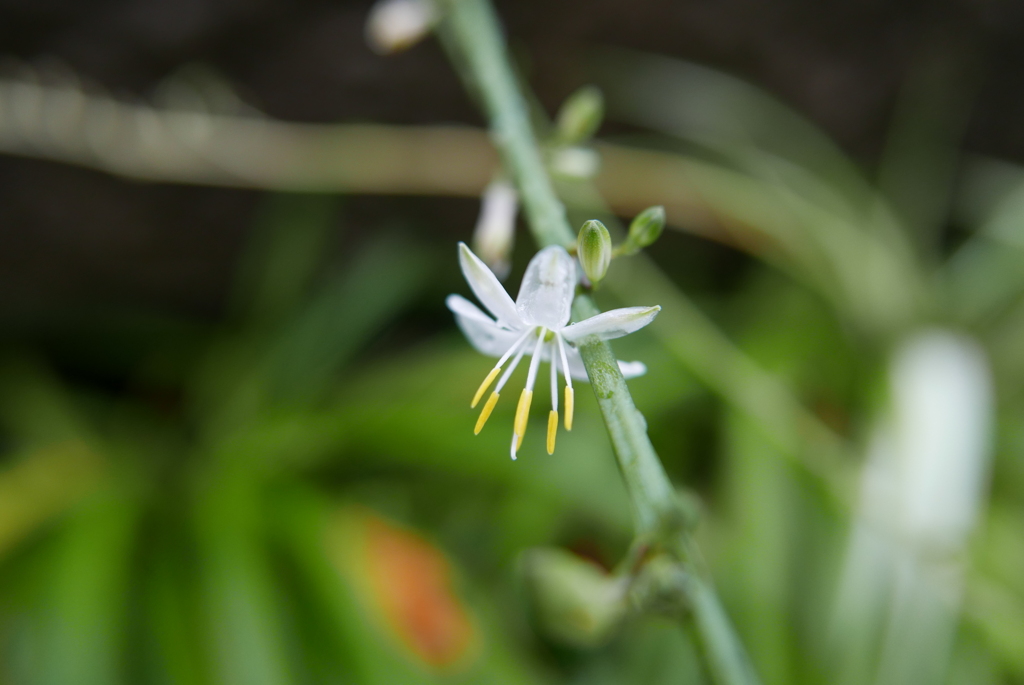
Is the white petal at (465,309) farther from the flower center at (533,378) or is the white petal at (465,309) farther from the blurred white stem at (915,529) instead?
the blurred white stem at (915,529)

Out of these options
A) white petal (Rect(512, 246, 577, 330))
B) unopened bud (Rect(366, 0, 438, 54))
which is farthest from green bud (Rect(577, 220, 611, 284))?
unopened bud (Rect(366, 0, 438, 54))

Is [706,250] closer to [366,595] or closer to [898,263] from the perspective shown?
[898,263]

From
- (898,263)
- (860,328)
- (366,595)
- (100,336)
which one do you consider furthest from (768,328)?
(100,336)

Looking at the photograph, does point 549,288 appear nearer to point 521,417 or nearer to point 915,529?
point 521,417

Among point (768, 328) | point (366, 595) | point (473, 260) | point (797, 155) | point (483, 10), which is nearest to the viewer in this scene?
point (473, 260)

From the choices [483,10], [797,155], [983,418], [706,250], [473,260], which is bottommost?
[473,260]

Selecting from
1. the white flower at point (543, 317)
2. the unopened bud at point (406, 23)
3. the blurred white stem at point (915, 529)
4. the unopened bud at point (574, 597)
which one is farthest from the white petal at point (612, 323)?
the blurred white stem at point (915, 529)

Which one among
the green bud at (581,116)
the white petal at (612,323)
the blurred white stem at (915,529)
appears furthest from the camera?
the blurred white stem at (915,529)
